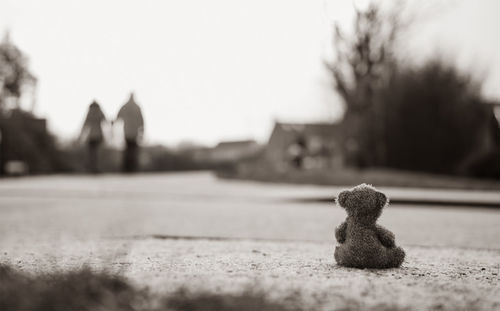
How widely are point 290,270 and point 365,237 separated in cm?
89

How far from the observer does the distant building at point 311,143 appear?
52.7 meters

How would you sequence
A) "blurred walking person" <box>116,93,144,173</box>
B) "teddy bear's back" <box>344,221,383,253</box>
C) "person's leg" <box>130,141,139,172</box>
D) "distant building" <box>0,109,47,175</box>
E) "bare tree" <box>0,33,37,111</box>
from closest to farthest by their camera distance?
"teddy bear's back" <box>344,221,383,253</box> < "blurred walking person" <box>116,93,144,173</box> < "person's leg" <box>130,141,139,172</box> < "distant building" <box>0,109,47,175</box> < "bare tree" <box>0,33,37,111</box>

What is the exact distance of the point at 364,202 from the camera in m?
6.01

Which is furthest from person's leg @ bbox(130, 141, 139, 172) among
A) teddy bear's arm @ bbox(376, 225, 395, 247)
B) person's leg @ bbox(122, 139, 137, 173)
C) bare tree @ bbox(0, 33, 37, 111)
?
bare tree @ bbox(0, 33, 37, 111)

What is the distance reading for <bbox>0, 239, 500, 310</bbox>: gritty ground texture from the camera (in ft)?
14.4

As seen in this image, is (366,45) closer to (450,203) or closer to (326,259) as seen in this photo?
(450,203)

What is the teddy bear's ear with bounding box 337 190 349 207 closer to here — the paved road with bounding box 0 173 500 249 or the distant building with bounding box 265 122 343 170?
the paved road with bounding box 0 173 500 249

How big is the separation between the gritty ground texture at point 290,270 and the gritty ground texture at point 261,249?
11mm

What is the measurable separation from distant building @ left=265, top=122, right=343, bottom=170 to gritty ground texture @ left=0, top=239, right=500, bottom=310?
37550 millimetres

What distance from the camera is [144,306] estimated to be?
3539 mm

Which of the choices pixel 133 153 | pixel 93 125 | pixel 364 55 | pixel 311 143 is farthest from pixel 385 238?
pixel 311 143

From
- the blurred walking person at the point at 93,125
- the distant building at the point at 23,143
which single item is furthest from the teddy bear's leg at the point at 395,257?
the distant building at the point at 23,143

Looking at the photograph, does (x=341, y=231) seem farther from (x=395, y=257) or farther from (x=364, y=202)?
(x=395, y=257)

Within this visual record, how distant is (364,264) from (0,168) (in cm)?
3549
